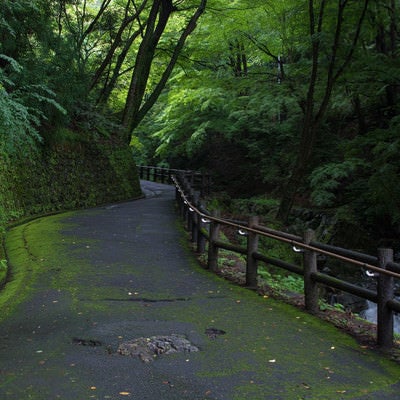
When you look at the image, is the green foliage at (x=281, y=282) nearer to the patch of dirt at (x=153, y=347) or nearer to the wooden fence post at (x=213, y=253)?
the wooden fence post at (x=213, y=253)

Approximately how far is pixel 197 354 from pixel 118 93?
28453 mm

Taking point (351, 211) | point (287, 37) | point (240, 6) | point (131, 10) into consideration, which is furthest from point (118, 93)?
point (351, 211)

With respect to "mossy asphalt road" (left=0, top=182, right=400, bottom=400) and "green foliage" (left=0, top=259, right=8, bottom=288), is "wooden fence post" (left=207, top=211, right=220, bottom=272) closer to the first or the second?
"mossy asphalt road" (left=0, top=182, right=400, bottom=400)

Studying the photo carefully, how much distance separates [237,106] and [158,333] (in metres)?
16.2

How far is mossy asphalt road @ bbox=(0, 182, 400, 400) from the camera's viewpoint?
405cm

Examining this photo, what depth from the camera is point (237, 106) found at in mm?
20391

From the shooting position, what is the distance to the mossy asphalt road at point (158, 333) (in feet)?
13.3

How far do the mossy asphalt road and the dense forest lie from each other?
3.05 m

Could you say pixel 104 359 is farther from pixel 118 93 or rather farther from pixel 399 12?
pixel 118 93

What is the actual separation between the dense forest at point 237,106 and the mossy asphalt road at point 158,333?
3053 millimetres

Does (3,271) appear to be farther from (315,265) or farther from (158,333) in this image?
(315,265)

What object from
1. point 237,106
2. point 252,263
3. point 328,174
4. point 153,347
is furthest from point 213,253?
point 237,106

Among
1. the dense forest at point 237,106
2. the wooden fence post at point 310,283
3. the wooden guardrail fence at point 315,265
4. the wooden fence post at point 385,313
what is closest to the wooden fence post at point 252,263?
the wooden guardrail fence at point 315,265

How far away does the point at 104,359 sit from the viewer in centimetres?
460
